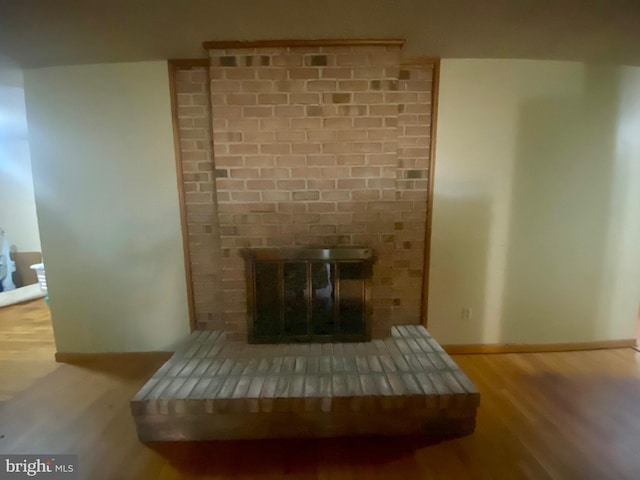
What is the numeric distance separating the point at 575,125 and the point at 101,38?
3.48 meters

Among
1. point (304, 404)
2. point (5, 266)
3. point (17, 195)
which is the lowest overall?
point (304, 404)

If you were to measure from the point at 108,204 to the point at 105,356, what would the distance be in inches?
51.1

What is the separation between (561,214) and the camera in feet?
9.30

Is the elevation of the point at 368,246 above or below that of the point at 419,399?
above

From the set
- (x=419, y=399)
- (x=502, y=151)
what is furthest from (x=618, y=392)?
(x=502, y=151)

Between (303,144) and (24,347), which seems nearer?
(303,144)

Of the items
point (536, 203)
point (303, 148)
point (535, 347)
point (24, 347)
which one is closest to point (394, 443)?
point (535, 347)

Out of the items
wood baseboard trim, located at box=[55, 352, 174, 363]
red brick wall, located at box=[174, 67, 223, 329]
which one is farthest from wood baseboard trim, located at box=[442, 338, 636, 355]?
wood baseboard trim, located at box=[55, 352, 174, 363]

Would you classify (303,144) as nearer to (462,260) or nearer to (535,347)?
(462,260)

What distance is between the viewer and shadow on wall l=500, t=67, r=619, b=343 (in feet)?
8.93

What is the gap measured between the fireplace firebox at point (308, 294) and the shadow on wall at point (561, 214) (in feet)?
4.46

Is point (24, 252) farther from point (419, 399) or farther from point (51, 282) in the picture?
point (419, 399)

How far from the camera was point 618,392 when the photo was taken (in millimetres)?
2402

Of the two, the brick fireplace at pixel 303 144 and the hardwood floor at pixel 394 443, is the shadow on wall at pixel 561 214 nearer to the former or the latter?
the hardwood floor at pixel 394 443
